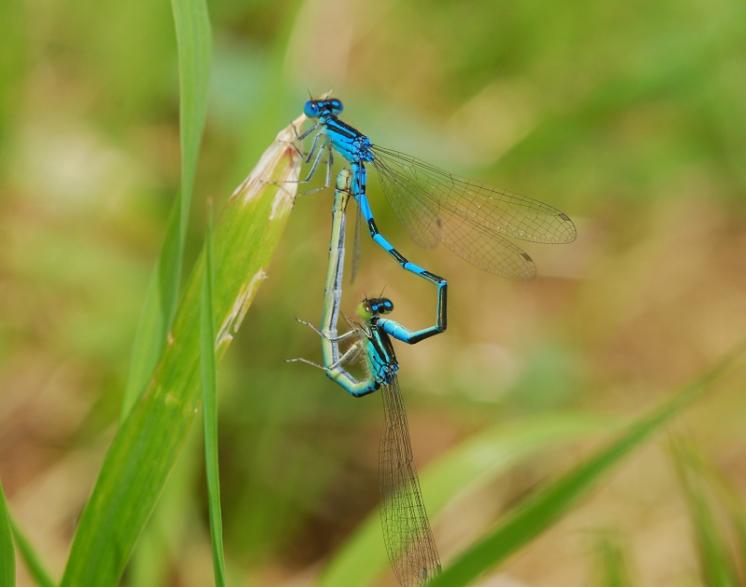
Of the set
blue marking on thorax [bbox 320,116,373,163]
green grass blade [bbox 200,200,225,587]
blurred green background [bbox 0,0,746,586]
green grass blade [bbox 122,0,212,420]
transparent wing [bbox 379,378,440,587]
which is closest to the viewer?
green grass blade [bbox 200,200,225,587]

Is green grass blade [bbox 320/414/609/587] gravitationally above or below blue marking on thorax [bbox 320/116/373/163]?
below

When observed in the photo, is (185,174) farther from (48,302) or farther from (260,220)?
Answer: (48,302)

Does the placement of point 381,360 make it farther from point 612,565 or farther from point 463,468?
point 612,565

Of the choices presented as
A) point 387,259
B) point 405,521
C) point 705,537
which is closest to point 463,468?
point 405,521

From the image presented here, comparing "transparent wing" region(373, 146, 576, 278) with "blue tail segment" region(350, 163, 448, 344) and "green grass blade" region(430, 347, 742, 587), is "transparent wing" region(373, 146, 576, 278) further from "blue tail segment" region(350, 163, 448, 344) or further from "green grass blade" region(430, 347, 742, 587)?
"green grass blade" region(430, 347, 742, 587)

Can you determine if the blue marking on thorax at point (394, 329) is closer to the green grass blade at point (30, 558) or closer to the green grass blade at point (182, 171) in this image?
the green grass blade at point (182, 171)

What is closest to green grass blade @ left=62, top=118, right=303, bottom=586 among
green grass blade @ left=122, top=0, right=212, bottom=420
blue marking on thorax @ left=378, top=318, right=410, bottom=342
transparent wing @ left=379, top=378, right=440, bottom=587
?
green grass blade @ left=122, top=0, right=212, bottom=420

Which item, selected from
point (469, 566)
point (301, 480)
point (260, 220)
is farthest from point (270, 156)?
point (301, 480)

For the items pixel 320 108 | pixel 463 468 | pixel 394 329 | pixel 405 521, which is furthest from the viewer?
pixel 394 329
